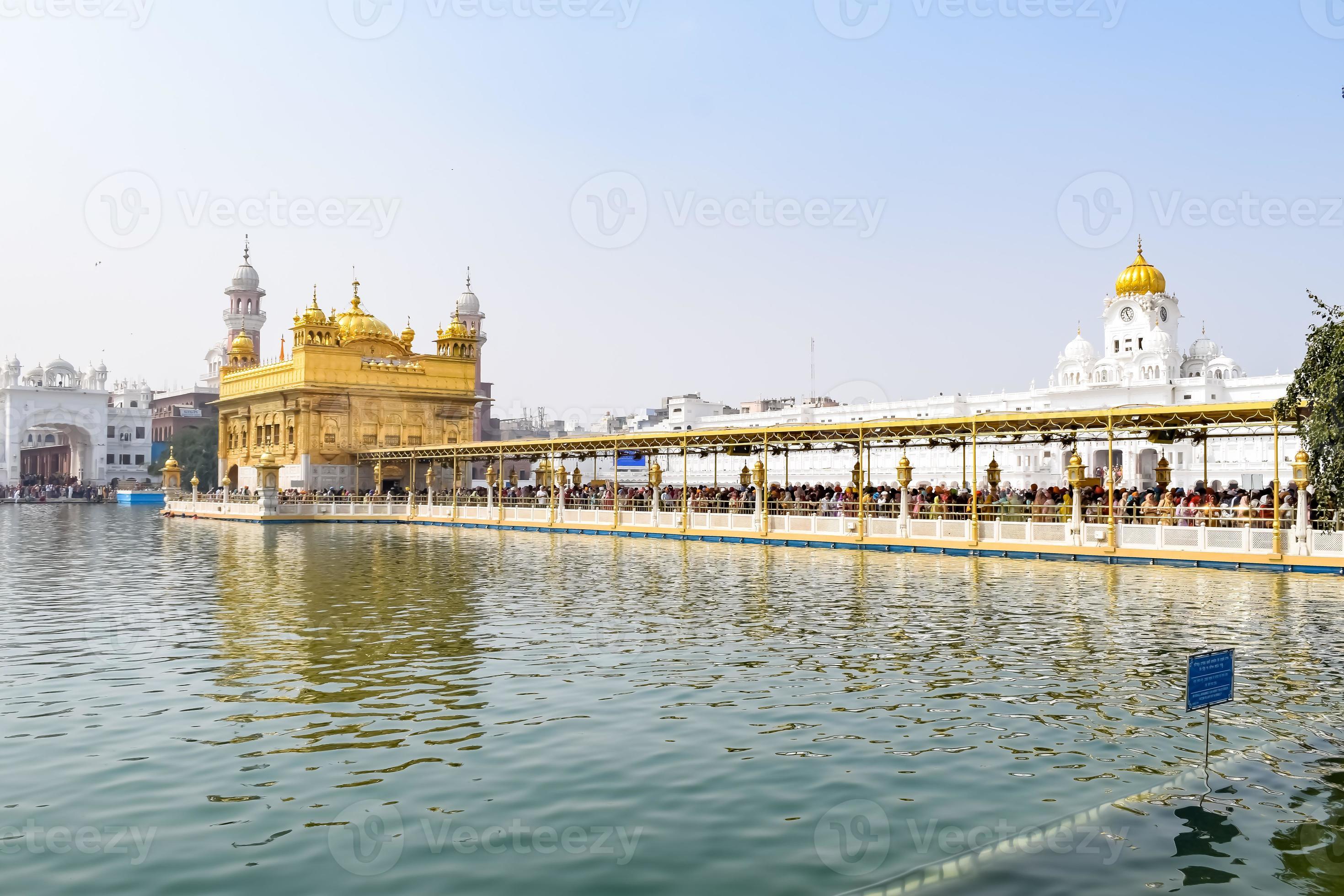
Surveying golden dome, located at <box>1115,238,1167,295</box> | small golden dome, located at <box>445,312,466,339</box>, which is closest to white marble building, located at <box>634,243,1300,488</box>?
golden dome, located at <box>1115,238,1167,295</box>

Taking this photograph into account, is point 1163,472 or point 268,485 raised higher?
point 1163,472

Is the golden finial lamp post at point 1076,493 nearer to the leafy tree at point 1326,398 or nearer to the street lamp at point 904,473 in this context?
the street lamp at point 904,473

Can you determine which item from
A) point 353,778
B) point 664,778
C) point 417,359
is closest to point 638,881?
point 664,778

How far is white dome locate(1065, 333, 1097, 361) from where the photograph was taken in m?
91.6

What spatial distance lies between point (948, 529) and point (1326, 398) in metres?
11.9

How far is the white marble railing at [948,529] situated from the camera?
71.1 feet

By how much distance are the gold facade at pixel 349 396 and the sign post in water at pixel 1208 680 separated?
2105 inches

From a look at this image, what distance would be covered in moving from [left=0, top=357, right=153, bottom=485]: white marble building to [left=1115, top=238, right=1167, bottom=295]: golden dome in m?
87.9

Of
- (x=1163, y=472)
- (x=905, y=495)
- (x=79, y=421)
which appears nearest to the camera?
(x=905, y=495)

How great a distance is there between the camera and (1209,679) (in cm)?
749

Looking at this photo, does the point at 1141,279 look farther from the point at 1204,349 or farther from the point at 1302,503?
the point at 1302,503

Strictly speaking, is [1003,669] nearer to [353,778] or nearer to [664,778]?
[664,778]

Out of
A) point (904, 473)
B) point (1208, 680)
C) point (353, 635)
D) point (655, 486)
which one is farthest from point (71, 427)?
point (1208, 680)

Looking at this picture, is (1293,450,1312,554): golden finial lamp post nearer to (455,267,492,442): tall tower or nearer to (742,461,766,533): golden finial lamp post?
(742,461,766,533): golden finial lamp post
